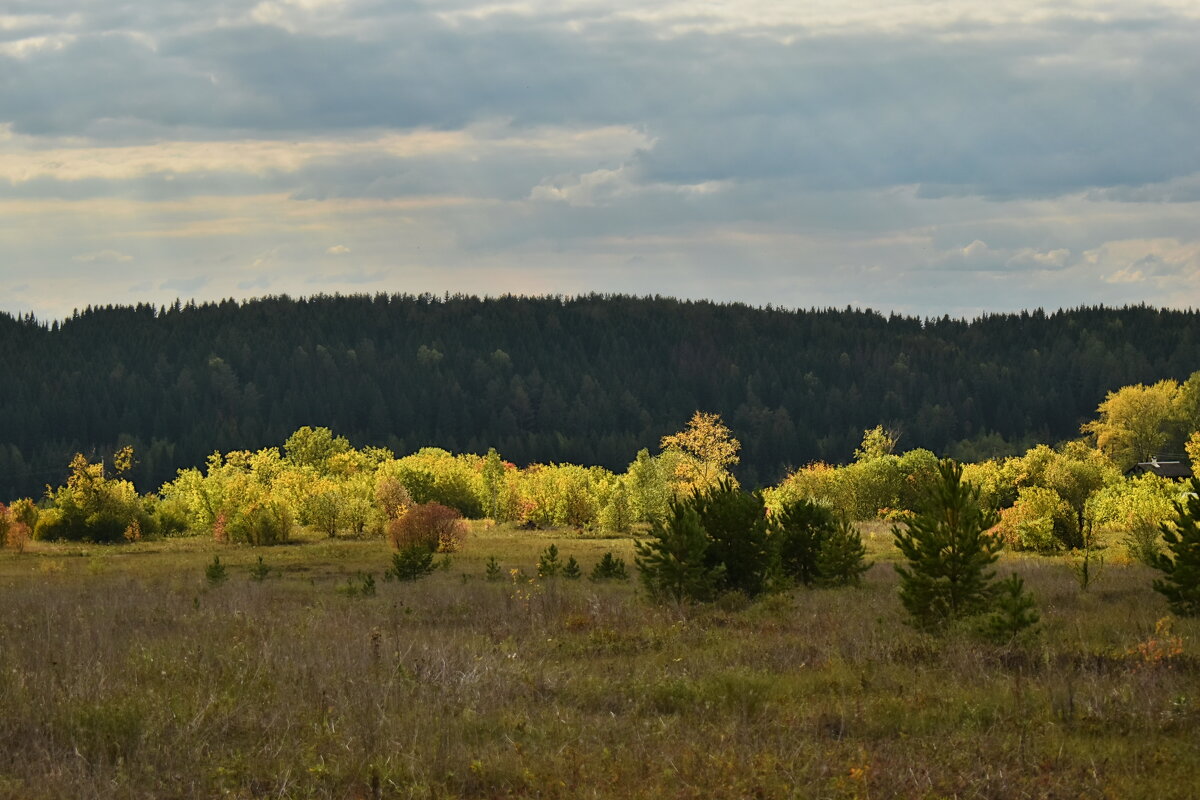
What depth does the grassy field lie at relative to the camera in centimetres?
939

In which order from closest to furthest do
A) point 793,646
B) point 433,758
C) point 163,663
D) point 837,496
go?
point 433,758, point 163,663, point 793,646, point 837,496

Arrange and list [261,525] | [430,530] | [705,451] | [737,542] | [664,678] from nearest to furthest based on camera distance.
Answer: [664,678]
[737,542]
[430,530]
[261,525]
[705,451]

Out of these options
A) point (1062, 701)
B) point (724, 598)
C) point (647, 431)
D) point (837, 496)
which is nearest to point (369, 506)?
point (837, 496)

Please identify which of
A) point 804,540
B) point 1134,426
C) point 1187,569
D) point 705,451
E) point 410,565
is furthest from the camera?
point 1134,426

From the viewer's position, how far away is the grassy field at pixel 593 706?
939cm

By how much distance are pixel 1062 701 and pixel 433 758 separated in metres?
6.43

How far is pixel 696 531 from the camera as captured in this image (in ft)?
71.1

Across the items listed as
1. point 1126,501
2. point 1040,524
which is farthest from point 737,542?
point 1126,501

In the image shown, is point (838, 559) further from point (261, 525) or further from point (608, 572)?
point (261, 525)

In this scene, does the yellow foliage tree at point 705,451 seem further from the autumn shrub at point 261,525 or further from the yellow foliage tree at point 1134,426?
the yellow foliage tree at point 1134,426

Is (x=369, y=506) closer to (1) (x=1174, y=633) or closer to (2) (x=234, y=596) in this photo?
(2) (x=234, y=596)

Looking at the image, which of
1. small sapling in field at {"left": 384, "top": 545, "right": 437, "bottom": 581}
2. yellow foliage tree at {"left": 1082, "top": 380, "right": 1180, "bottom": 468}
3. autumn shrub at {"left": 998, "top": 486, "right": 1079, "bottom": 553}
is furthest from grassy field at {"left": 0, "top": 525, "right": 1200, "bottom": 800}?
yellow foliage tree at {"left": 1082, "top": 380, "right": 1180, "bottom": 468}

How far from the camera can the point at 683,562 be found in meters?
21.8

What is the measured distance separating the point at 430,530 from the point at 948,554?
42221 millimetres
